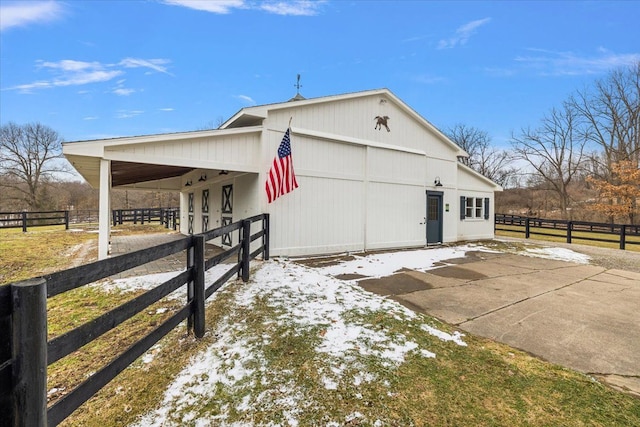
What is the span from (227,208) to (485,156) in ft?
115

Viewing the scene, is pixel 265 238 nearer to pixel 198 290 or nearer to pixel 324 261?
pixel 324 261

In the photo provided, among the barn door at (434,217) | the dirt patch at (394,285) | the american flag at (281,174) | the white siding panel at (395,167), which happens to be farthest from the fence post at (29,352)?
the barn door at (434,217)

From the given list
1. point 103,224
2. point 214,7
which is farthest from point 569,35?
point 103,224

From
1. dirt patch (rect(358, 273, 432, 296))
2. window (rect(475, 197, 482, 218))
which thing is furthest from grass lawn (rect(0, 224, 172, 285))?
window (rect(475, 197, 482, 218))

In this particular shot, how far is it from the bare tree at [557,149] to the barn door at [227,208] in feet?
99.2

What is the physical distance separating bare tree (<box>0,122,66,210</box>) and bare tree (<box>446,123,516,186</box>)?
142 feet

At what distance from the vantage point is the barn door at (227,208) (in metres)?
9.48

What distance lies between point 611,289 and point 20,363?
8.33 m

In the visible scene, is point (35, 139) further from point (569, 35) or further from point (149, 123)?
point (569, 35)

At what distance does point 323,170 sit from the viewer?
8.80 m

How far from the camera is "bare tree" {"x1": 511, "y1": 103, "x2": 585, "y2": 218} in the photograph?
1077 inches

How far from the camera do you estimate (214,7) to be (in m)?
9.85

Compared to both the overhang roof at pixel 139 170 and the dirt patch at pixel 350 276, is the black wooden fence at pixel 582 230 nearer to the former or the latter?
the dirt patch at pixel 350 276

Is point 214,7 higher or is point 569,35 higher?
point 569,35
